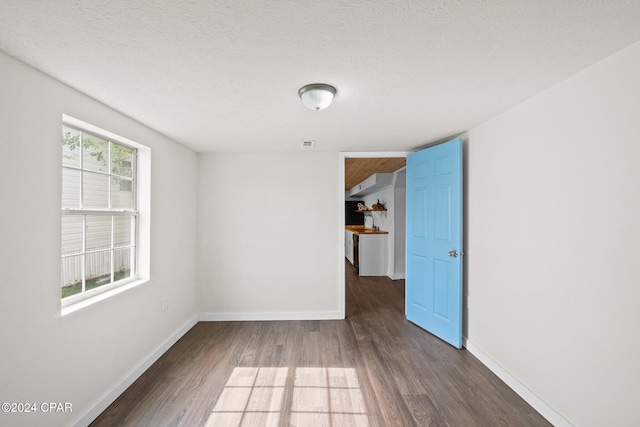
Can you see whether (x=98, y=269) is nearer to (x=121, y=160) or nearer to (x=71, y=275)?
(x=71, y=275)

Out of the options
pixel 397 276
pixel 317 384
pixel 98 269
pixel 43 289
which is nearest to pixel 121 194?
pixel 98 269

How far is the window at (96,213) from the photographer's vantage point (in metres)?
1.86

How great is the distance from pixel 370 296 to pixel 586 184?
3562 mm

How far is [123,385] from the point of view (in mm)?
2158

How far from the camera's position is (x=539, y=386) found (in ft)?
6.38

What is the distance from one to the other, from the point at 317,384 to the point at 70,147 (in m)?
2.55

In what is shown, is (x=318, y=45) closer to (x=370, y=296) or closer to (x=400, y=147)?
(x=400, y=147)

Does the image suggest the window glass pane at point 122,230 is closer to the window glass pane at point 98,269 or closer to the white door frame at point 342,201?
the window glass pane at point 98,269

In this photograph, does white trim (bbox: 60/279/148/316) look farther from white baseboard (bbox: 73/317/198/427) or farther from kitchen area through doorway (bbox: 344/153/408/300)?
kitchen area through doorway (bbox: 344/153/408/300)

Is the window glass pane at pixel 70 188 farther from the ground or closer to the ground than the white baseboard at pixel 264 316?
farther from the ground

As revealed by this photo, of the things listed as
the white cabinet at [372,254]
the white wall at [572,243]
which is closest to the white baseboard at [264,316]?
the white wall at [572,243]

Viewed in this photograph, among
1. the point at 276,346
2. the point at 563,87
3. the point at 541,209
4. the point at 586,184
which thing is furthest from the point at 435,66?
the point at 276,346

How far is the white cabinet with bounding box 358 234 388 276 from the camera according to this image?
624 cm

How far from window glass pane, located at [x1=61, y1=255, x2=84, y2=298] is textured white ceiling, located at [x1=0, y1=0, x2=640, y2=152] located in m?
1.15
